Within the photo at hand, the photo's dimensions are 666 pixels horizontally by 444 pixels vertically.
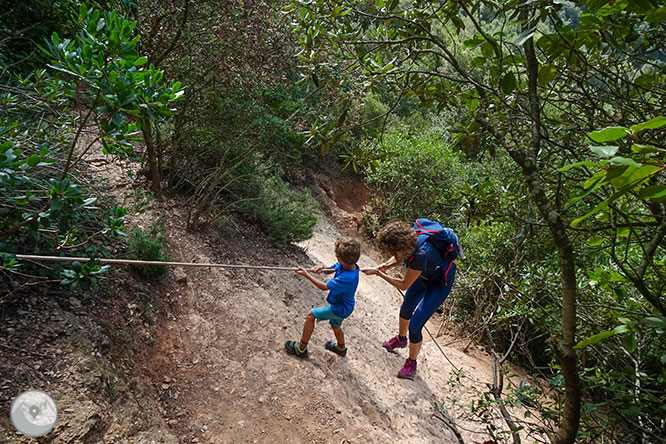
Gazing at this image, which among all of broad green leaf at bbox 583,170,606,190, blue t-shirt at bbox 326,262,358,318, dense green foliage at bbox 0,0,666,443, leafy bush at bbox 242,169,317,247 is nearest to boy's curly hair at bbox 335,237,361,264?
blue t-shirt at bbox 326,262,358,318

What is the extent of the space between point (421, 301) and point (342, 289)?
1177 mm

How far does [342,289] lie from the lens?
159 inches

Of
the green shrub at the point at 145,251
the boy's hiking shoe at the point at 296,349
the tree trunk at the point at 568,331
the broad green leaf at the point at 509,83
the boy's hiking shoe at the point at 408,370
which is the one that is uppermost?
the broad green leaf at the point at 509,83

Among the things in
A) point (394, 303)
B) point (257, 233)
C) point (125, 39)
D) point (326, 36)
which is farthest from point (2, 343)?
point (394, 303)

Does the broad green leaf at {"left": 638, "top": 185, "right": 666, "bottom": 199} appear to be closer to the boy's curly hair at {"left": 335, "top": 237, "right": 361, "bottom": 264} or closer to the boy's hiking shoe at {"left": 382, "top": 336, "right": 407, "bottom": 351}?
the boy's curly hair at {"left": 335, "top": 237, "right": 361, "bottom": 264}

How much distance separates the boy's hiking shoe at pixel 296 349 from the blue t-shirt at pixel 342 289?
1.91 feet

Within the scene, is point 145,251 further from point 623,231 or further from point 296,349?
point 623,231

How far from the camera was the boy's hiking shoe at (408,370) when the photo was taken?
5137mm

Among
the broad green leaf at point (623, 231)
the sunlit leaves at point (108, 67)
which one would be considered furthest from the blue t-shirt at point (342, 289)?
the broad green leaf at point (623, 231)

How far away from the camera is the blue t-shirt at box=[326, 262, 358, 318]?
404 centimetres

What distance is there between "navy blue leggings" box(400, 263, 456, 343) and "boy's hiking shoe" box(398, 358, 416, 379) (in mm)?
529

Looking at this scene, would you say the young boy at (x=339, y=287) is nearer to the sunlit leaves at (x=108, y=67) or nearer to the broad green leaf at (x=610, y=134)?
the sunlit leaves at (x=108, y=67)

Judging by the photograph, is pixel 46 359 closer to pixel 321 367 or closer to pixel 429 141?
pixel 321 367

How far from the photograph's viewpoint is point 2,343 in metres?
2.49
